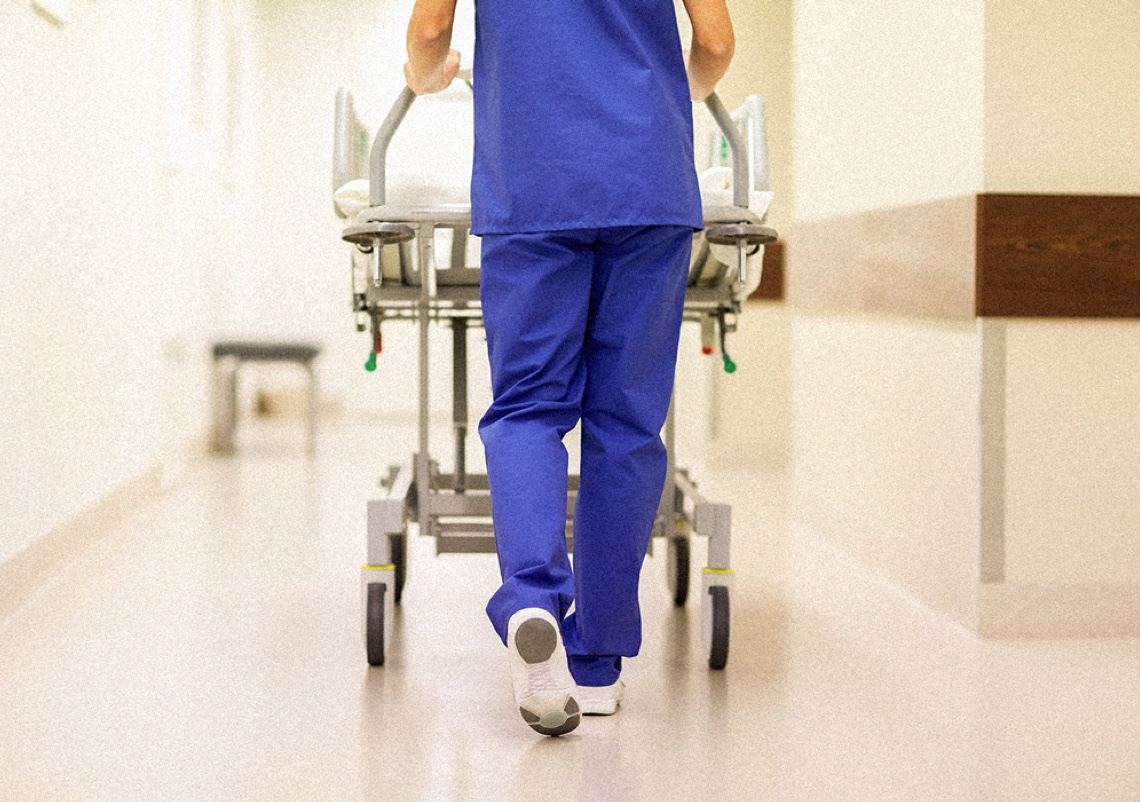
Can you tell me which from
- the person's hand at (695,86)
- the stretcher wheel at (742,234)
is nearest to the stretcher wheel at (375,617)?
the stretcher wheel at (742,234)

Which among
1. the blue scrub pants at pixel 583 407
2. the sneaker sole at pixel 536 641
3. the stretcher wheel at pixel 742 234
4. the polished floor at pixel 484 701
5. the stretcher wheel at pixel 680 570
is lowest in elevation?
the polished floor at pixel 484 701

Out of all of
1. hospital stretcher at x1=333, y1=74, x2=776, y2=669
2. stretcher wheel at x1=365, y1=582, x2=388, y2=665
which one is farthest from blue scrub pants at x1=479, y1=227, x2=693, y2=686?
stretcher wheel at x1=365, y1=582, x2=388, y2=665

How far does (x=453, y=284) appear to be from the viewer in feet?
7.08

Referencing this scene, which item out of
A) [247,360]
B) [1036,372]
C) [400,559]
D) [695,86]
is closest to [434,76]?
[695,86]

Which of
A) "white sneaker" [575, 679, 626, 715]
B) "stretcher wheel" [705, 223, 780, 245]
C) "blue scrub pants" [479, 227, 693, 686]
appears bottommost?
"white sneaker" [575, 679, 626, 715]

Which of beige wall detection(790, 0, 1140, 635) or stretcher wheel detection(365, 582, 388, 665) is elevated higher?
beige wall detection(790, 0, 1140, 635)

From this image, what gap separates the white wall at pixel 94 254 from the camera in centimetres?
238

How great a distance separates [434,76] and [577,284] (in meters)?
0.38

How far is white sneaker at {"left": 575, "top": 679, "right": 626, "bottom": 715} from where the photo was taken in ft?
5.85

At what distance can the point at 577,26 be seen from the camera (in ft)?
5.39

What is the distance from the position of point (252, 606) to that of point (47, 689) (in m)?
0.61

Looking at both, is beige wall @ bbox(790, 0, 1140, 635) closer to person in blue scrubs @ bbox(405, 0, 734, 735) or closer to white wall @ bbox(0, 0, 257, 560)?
person in blue scrubs @ bbox(405, 0, 734, 735)

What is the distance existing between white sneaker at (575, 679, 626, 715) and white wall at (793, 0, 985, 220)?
1.17 metres

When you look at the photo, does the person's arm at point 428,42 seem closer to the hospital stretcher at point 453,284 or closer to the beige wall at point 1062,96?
the hospital stretcher at point 453,284
